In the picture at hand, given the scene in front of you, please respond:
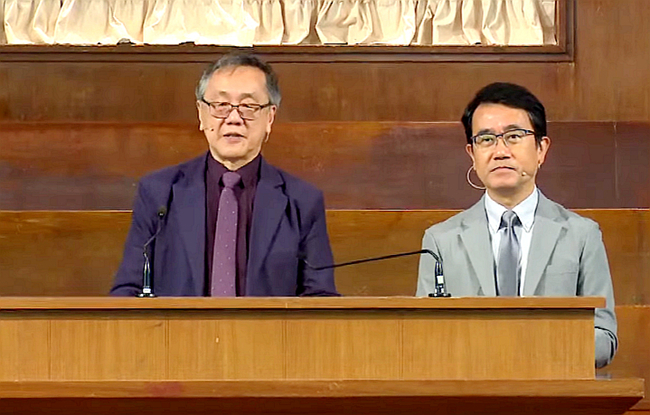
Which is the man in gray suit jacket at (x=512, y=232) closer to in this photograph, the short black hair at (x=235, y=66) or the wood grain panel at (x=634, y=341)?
the short black hair at (x=235, y=66)

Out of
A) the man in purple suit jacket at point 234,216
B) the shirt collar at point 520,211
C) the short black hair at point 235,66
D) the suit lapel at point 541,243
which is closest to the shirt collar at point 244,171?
the man in purple suit jacket at point 234,216

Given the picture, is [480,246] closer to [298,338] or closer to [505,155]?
[505,155]

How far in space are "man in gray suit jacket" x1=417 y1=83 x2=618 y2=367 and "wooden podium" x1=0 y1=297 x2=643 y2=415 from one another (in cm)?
54

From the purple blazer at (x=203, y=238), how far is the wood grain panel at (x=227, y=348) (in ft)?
2.31

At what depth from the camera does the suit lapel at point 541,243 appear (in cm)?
339

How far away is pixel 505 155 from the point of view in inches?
139

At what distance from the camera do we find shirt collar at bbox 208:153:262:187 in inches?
143

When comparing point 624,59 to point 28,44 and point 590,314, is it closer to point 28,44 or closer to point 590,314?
point 28,44

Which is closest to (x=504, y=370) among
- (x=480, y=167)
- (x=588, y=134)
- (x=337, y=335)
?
(x=337, y=335)

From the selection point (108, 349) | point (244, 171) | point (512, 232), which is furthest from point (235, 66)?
point (108, 349)

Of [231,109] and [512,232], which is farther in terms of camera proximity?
[231,109]

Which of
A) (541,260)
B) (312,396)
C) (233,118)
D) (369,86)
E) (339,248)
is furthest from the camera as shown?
(369,86)

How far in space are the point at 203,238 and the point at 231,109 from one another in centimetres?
31
